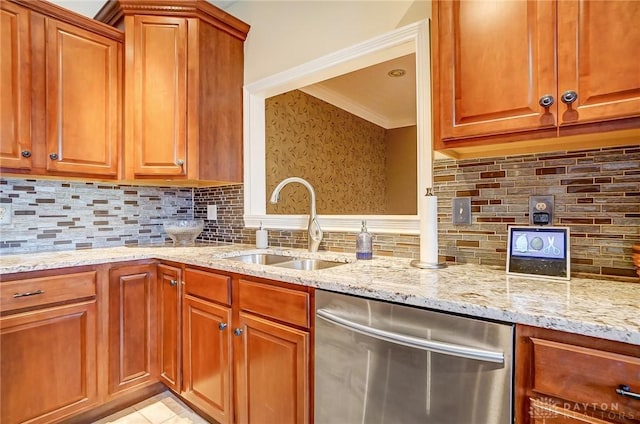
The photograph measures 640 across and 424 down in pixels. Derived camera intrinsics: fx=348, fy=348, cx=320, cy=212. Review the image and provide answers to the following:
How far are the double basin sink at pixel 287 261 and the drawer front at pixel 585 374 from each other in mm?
1006

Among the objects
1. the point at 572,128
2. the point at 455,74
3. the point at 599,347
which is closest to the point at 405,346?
the point at 599,347

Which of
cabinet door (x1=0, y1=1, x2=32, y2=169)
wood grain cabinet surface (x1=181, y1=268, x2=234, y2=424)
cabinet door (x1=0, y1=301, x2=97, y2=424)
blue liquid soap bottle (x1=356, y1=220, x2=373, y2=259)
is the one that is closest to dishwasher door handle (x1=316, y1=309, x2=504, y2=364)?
blue liquid soap bottle (x1=356, y1=220, x2=373, y2=259)

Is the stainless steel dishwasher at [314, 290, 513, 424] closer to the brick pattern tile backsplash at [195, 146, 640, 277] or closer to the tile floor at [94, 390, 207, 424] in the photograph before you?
the brick pattern tile backsplash at [195, 146, 640, 277]

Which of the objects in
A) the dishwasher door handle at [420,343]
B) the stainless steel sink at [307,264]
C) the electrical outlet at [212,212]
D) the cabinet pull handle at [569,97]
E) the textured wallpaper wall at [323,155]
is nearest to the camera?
the dishwasher door handle at [420,343]

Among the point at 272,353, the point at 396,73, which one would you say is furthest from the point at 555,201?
the point at 396,73

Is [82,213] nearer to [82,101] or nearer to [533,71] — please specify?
[82,101]

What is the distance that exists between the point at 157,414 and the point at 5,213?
55.3 inches

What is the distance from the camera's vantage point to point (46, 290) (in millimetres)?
1619

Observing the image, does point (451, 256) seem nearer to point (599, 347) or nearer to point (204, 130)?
point (599, 347)

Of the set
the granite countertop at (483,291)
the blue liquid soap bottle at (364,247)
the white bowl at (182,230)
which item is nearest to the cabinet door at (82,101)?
the white bowl at (182,230)

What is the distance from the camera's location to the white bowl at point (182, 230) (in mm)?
2352

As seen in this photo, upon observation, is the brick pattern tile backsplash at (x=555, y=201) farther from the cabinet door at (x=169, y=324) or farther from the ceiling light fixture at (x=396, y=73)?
the ceiling light fixture at (x=396, y=73)

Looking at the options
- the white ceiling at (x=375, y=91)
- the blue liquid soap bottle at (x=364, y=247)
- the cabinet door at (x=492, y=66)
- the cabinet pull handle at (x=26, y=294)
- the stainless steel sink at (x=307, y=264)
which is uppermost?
the white ceiling at (x=375, y=91)

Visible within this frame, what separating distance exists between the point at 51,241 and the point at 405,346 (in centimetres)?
220
